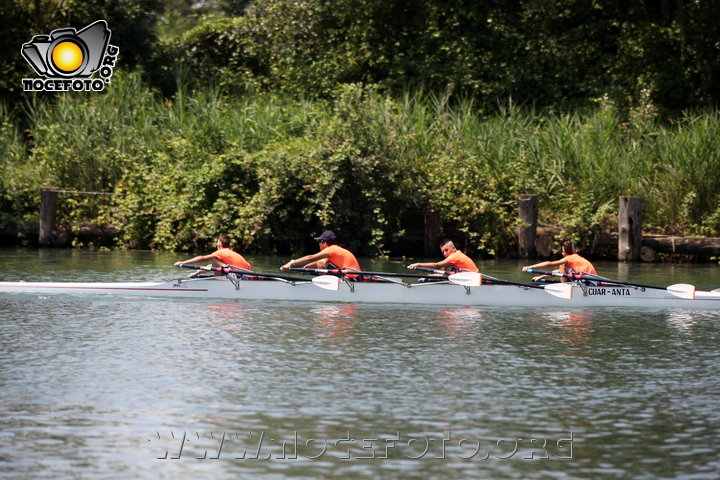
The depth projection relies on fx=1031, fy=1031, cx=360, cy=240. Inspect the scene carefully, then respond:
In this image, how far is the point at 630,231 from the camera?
1054 inches

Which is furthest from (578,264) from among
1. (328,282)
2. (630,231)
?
(630,231)

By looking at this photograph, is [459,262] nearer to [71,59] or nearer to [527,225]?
[527,225]

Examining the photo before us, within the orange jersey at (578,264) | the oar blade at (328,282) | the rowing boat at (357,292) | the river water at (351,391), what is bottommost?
the river water at (351,391)

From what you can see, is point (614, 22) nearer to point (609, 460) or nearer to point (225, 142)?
point (225, 142)

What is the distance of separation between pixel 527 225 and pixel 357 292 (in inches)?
398

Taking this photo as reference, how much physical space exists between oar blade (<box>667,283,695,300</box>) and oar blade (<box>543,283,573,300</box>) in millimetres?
1710

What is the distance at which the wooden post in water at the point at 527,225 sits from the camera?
27375 millimetres

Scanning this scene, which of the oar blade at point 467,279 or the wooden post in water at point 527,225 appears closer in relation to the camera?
the oar blade at point 467,279

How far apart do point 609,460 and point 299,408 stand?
127 inches

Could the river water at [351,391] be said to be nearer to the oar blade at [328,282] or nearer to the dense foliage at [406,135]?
the oar blade at [328,282]

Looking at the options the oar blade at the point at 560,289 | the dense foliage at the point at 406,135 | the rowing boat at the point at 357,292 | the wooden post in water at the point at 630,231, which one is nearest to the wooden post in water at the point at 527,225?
the dense foliage at the point at 406,135

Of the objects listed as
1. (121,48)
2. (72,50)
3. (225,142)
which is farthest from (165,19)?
(225,142)

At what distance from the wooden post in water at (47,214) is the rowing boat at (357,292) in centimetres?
1052

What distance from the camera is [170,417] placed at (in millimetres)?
10086
